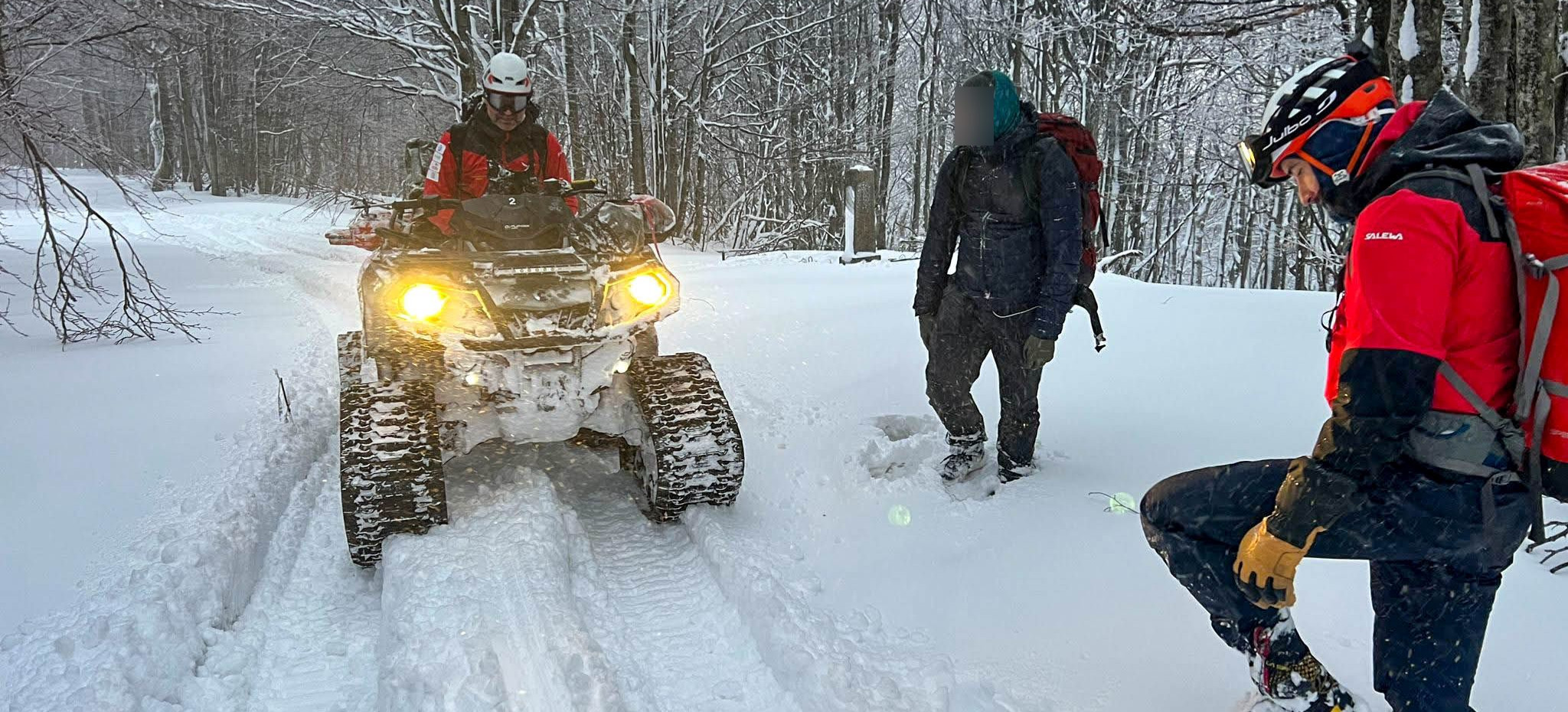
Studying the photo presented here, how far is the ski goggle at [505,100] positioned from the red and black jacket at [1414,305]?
4.29 metres

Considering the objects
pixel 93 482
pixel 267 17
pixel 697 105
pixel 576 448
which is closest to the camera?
pixel 93 482

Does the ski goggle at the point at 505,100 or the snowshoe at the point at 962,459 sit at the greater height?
the ski goggle at the point at 505,100

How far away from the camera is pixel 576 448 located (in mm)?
4832

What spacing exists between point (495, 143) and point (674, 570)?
9.73 ft

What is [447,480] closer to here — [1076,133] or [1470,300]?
[1076,133]

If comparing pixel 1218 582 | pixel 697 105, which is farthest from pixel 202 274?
pixel 1218 582

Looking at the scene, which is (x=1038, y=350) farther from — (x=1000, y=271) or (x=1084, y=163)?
(x=1084, y=163)

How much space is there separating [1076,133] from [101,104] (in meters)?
52.7

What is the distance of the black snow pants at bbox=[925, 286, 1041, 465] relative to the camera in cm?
412

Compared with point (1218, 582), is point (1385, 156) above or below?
above

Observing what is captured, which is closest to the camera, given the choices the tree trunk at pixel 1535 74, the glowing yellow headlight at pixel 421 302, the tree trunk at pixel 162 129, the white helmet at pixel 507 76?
the glowing yellow headlight at pixel 421 302

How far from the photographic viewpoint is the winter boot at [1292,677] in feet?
7.34

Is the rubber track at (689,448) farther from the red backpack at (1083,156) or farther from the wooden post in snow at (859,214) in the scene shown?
the wooden post in snow at (859,214)

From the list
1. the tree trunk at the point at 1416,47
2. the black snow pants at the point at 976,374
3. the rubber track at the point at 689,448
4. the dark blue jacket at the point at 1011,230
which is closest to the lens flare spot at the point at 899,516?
the black snow pants at the point at 976,374
